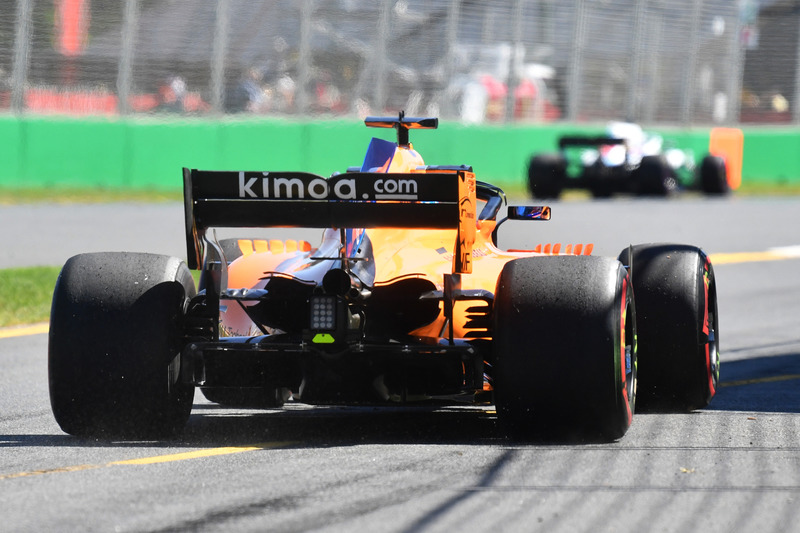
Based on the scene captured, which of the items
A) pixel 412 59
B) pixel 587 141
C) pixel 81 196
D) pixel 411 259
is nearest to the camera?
pixel 411 259

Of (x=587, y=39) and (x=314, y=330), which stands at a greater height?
(x=587, y=39)

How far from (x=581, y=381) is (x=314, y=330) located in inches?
46.6

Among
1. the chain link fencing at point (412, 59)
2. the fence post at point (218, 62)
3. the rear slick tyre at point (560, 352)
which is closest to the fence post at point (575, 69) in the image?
the chain link fencing at point (412, 59)

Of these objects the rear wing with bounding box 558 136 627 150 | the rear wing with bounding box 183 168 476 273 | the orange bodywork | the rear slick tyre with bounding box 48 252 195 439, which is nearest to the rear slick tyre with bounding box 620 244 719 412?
the orange bodywork

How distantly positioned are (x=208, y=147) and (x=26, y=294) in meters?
13.2

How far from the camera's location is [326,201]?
21.4 feet

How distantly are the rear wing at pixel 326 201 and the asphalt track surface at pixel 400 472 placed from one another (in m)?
0.97

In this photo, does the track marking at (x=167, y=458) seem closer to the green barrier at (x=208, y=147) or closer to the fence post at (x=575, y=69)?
the green barrier at (x=208, y=147)

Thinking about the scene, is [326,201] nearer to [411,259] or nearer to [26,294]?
[411,259]

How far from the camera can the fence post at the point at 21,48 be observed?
75.3 feet

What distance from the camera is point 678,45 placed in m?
33.3

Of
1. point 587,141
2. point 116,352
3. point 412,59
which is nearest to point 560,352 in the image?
point 116,352

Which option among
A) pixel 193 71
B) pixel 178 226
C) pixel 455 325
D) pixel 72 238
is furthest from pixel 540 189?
pixel 455 325

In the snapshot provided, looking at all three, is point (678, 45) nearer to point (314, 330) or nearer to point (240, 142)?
point (240, 142)
